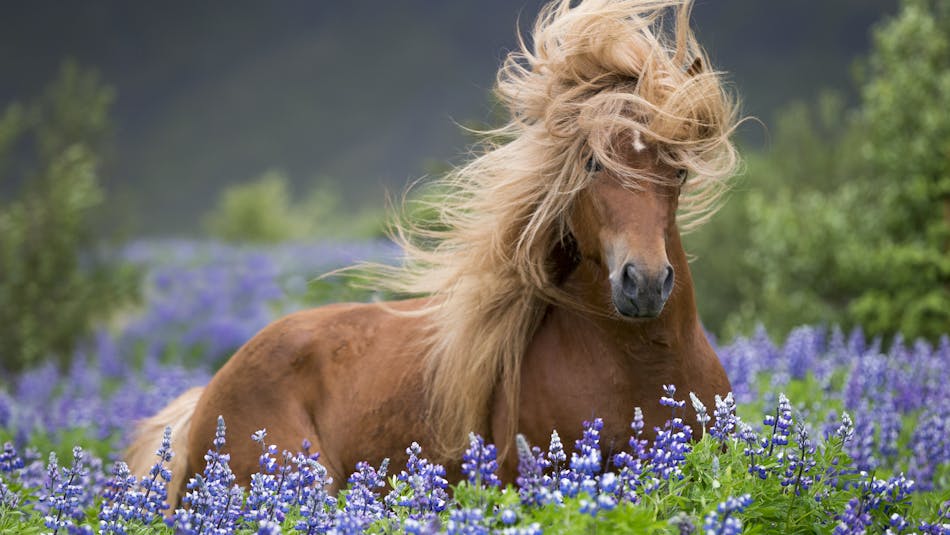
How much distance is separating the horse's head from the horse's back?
1162 millimetres

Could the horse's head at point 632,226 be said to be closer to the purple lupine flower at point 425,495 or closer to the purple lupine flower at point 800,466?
the purple lupine flower at point 800,466

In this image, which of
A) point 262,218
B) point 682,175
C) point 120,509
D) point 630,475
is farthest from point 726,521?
point 262,218

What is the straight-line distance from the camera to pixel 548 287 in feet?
12.7

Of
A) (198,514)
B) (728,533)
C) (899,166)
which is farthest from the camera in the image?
Answer: (899,166)

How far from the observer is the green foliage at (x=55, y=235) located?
1361 cm

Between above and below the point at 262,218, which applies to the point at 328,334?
below

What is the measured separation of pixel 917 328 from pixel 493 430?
11.9 metres

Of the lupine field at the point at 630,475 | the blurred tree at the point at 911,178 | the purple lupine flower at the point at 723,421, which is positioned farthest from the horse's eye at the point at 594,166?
the blurred tree at the point at 911,178

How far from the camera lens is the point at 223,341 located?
13617mm

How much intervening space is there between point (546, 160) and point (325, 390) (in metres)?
1.60

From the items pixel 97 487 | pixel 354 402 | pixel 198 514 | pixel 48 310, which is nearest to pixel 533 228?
pixel 354 402

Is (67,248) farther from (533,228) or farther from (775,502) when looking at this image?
(775,502)

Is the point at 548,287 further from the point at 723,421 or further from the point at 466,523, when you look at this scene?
the point at 466,523

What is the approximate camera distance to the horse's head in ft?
10.5
